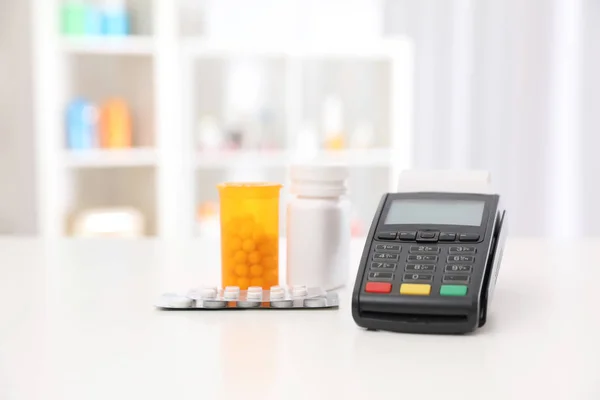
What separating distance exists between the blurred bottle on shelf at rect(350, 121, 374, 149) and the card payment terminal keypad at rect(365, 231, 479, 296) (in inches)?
115

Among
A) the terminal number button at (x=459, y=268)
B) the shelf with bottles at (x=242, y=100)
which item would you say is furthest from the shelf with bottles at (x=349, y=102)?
the terminal number button at (x=459, y=268)

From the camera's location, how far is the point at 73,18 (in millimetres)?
3301

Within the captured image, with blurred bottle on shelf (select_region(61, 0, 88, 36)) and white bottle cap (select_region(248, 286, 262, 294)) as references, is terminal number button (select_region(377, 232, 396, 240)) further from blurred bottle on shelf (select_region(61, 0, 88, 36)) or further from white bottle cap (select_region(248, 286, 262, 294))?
blurred bottle on shelf (select_region(61, 0, 88, 36))

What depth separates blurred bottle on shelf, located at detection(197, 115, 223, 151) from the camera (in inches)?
140

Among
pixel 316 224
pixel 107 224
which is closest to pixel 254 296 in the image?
pixel 316 224

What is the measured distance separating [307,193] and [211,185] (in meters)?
2.81

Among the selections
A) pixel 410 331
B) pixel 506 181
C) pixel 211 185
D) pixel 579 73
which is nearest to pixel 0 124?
pixel 211 185

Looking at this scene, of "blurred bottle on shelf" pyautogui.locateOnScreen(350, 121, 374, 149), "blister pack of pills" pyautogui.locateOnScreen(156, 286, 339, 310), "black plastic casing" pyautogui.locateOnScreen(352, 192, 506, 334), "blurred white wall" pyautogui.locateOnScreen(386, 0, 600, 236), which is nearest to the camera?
"black plastic casing" pyautogui.locateOnScreen(352, 192, 506, 334)

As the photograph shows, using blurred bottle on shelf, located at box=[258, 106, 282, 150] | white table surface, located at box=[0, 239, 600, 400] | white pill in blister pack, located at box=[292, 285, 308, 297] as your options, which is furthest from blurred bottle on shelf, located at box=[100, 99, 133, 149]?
white pill in blister pack, located at box=[292, 285, 308, 297]

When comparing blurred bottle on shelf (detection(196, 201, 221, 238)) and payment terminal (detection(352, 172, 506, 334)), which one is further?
blurred bottle on shelf (detection(196, 201, 221, 238))

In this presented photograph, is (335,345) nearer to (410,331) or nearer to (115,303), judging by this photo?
(410,331)

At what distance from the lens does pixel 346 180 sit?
3.18ft

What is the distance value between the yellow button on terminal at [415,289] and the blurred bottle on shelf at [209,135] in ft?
9.31

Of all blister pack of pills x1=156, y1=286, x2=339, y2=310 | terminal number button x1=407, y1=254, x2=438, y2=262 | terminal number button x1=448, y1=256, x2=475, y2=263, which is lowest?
blister pack of pills x1=156, y1=286, x2=339, y2=310
